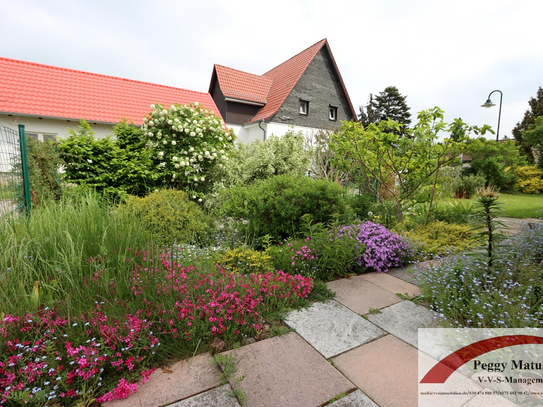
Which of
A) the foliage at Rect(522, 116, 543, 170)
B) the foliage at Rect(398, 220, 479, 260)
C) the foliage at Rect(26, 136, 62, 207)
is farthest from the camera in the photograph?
the foliage at Rect(522, 116, 543, 170)

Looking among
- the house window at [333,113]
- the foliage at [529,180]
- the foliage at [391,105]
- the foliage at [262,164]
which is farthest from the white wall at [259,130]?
the foliage at [391,105]

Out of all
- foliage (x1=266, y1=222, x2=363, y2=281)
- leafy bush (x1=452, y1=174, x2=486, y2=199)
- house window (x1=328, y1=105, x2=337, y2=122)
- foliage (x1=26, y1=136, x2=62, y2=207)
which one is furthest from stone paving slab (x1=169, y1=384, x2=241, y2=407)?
house window (x1=328, y1=105, x2=337, y2=122)

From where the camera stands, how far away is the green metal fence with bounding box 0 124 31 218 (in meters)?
3.92

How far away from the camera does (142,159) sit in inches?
238

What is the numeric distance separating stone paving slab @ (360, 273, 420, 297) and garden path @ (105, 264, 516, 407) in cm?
39

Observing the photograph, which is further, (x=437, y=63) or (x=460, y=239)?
(x=437, y=63)

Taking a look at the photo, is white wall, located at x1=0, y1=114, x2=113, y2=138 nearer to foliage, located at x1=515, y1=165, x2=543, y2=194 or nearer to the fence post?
the fence post

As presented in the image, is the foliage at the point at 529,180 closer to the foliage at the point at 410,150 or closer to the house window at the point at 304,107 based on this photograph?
the house window at the point at 304,107

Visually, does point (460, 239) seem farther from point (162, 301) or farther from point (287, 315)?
point (162, 301)

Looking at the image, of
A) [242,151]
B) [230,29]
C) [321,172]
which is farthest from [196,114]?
[321,172]

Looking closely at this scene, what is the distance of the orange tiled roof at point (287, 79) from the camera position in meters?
15.3

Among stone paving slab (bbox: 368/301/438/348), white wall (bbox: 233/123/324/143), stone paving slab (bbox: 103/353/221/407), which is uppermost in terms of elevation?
white wall (bbox: 233/123/324/143)

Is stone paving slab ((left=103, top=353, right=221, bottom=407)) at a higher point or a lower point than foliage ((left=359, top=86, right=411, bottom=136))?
lower

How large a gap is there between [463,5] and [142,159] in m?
6.66
